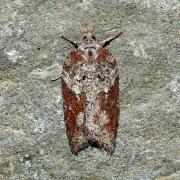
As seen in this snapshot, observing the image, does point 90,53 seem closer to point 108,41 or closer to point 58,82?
point 108,41

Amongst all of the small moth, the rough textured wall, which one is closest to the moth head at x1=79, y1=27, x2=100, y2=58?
the small moth

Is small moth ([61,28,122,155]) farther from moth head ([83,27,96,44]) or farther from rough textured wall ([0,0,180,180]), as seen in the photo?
rough textured wall ([0,0,180,180])

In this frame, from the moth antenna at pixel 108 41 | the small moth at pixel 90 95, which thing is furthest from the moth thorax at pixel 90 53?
the moth antenna at pixel 108 41

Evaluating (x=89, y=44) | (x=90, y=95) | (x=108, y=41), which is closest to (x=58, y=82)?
(x=90, y=95)
